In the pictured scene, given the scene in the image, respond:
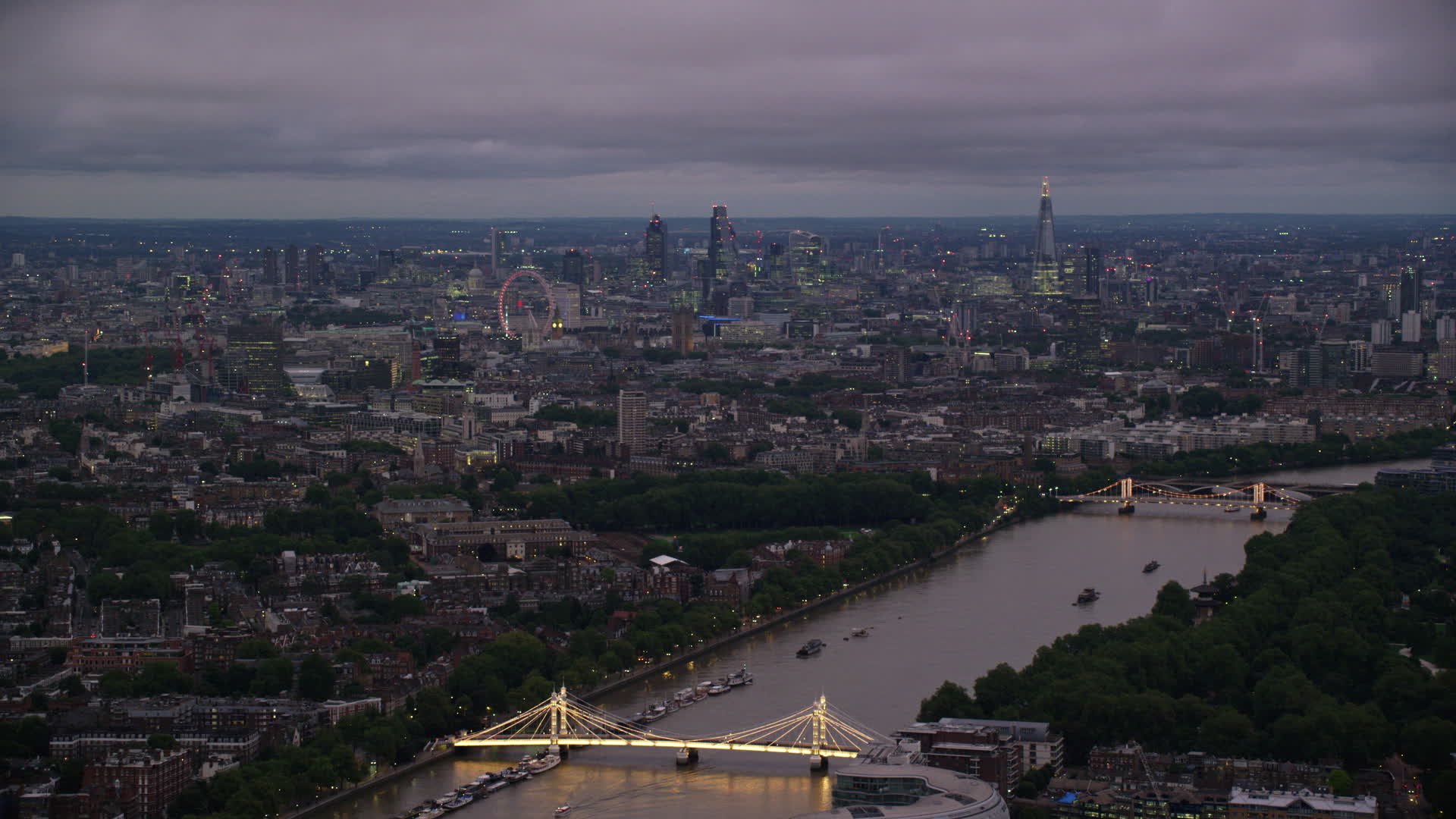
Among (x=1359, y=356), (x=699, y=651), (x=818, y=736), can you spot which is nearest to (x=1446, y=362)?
(x=1359, y=356)

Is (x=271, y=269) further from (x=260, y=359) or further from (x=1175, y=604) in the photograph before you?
(x=1175, y=604)

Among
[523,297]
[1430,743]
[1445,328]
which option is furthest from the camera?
[523,297]

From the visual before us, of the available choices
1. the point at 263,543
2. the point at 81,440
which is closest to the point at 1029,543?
the point at 263,543

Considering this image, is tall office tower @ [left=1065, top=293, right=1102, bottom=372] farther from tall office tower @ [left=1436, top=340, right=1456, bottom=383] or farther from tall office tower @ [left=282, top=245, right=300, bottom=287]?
tall office tower @ [left=282, top=245, right=300, bottom=287]

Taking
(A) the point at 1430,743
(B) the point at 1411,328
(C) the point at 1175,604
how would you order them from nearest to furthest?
1. (A) the point at 1430,743
2. (C) the point at 1175,604
3. (B) the point at 1411,328

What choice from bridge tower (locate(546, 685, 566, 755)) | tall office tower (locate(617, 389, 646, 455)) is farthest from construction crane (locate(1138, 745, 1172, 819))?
tall office tower (locate(617, 389, 646, 455))

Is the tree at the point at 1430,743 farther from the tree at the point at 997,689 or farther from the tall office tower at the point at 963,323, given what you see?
the tall office tower at the point at 963,323

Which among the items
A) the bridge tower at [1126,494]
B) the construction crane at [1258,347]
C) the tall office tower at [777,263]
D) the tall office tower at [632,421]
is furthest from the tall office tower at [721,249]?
the bridge tower at [1126,494]
